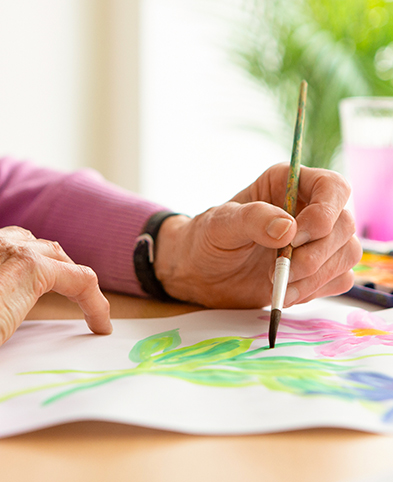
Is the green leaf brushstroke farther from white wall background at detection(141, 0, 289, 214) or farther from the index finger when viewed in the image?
white wall background at detection(141, 0, 289, 214)

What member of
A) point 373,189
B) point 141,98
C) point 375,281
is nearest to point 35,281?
point 375,281

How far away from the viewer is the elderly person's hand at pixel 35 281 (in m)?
0.35

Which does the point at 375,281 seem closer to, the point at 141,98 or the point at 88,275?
the point at 88,275

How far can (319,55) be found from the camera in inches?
64.2

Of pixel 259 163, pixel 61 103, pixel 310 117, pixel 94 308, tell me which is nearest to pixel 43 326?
pixel 94 308

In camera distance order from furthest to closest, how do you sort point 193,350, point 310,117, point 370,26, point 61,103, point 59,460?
point 61,103
point 310,117
point 370,26
point 193,350
point 59,460

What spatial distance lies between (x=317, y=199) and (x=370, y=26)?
52.6 inches

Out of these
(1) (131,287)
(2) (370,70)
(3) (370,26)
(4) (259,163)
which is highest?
(3) (370,26)

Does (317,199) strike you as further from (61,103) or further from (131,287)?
(61,103)

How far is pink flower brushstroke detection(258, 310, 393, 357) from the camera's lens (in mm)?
390

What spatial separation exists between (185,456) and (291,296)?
0.24 meters

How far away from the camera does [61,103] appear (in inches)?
73.1

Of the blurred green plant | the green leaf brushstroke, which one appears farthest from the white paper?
the blurred green plant

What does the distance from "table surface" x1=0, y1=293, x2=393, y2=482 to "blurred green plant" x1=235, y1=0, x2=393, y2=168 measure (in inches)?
61.4
